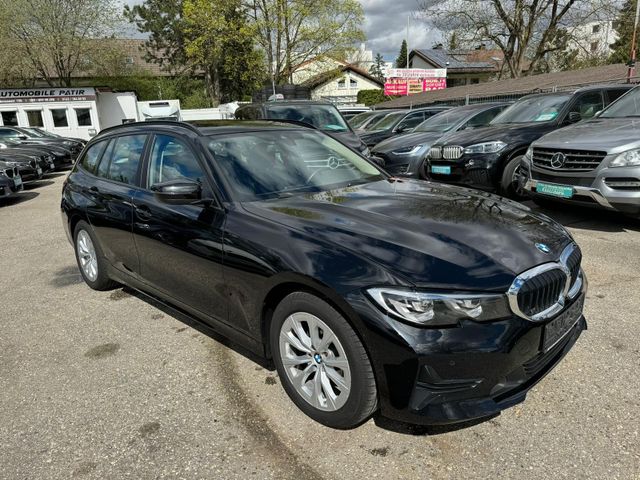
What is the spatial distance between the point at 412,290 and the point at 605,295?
8.99 feet

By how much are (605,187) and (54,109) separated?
1203 inches

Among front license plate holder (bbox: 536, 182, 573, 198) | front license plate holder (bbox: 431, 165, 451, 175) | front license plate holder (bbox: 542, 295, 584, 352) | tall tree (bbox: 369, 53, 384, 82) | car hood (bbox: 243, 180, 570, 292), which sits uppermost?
tall tree (bbox: 369, 53, 384, 82)

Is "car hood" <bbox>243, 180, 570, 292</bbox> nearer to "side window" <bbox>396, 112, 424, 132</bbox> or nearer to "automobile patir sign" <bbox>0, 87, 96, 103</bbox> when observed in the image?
"side window" <bbox>396, 112, 424, 132</bbox>

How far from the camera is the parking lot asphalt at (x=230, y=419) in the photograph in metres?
2.24

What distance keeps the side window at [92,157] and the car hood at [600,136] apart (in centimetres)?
517

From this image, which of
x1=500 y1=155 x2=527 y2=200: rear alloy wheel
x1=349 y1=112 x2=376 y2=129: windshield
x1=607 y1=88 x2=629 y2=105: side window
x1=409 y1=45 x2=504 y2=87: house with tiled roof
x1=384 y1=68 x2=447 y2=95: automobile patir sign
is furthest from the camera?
x1=409 y1=45 x2=504 y2=87: house with tiled roof

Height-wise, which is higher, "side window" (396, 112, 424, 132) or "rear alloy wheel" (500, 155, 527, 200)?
"side window" (396, 112, 424, 132)

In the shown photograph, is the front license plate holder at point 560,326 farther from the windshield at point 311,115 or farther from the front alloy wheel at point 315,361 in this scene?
the windshield at point 311,115

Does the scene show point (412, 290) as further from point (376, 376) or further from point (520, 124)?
point (520, 124)

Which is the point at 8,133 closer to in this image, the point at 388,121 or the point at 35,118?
the point at 35,118

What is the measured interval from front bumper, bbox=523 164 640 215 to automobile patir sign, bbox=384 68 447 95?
124 feet

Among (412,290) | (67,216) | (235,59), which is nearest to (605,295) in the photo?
(412,290)

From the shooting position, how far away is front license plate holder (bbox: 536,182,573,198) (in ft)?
18.4

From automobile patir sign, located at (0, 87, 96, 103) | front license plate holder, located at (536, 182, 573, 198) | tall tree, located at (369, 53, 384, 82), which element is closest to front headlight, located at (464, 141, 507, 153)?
front license plate holder, located at (536, 182, 573, 198)
